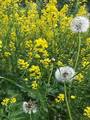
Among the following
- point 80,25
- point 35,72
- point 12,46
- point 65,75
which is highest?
point 12,46

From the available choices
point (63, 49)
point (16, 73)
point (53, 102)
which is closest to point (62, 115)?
point (53, 102)

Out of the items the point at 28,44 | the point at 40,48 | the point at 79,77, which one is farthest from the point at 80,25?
the point at 28,44

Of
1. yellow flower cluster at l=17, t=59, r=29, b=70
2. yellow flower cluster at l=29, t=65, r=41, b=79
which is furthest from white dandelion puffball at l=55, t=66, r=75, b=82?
yellow flower cluster at l=17, t=59, r=29, b=70

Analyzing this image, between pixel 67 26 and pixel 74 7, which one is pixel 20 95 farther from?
pixel 74 7

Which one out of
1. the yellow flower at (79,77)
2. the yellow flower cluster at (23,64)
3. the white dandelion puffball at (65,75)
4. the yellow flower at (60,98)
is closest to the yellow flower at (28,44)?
the yellow flower cluster at (23,64)

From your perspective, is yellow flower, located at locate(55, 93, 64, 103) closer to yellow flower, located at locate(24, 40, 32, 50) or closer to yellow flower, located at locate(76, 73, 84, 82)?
yellow flower, located at locate(76, 73, 84, 82)

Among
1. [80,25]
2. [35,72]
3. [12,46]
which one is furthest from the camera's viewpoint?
[12,46]

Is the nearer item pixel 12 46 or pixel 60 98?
pixel 60 98

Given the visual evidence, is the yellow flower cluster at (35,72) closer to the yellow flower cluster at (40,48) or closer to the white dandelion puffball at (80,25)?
the yellow flower cluster at (40,48)

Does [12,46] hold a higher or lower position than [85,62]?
higher

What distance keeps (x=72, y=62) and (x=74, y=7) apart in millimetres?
1623

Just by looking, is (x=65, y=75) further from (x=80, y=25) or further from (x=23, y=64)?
(x=23, y=64)

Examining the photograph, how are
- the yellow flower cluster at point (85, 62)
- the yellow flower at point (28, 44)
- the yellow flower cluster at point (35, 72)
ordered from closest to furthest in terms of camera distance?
1. the yellow flower cluster at point (35, 72)
2. the yellow flower cluster at point (85, 62)
3. the yellow flower at point (28, 44)

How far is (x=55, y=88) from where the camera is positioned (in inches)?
136
